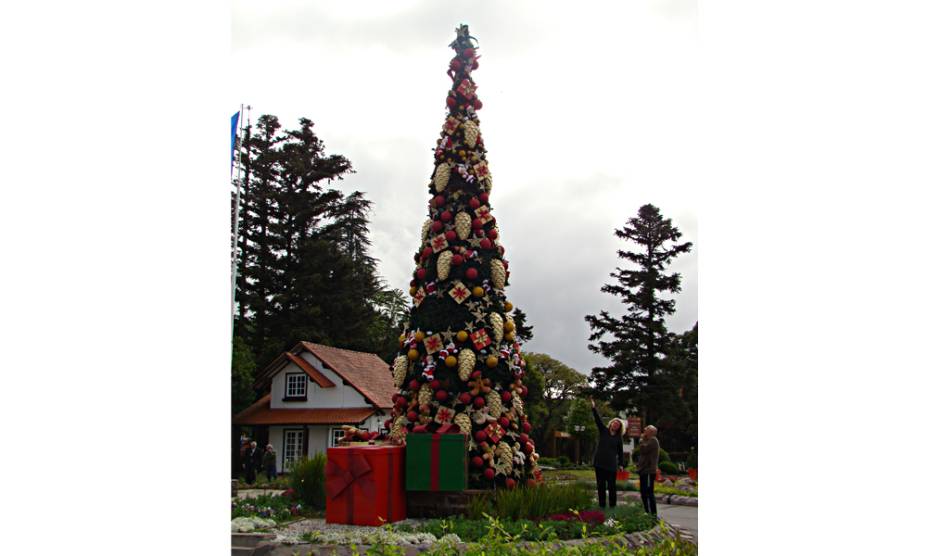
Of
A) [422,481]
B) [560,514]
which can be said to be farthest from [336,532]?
[560,514]

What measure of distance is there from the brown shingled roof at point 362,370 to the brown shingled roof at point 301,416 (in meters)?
0.38

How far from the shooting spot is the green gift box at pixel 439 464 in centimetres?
621

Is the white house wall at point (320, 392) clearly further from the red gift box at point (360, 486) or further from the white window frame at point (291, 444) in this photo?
the red gift box at point (360, 486)

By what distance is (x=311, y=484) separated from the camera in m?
6.96

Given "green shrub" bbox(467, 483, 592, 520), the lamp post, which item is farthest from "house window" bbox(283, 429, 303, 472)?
"green shrub" bbox(467, 483, 592, 520)

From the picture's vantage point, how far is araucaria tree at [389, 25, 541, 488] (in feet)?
22.1

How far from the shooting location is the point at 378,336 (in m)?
10.7

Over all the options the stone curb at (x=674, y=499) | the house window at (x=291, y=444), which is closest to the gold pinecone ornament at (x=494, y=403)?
the stone curb at (x=674, y=499)

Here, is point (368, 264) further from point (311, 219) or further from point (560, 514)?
point (560, 514)

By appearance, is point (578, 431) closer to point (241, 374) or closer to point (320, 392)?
point (320, 392)

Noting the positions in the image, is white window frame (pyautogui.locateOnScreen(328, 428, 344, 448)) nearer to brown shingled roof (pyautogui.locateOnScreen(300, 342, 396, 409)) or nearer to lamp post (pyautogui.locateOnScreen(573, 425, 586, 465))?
brown shingled roof (pyautogui.locateOnScreen(300, 342, 396, 409))

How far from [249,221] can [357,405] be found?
3.66 m

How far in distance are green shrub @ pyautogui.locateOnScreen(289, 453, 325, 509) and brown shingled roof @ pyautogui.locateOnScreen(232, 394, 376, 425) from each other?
10.3 feet

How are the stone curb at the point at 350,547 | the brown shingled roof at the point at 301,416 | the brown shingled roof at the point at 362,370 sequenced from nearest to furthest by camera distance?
the stone curb at the point at 350,547, the brown shingled roof at the point at 362,370, the brown shingled roof at the point at 301,416
